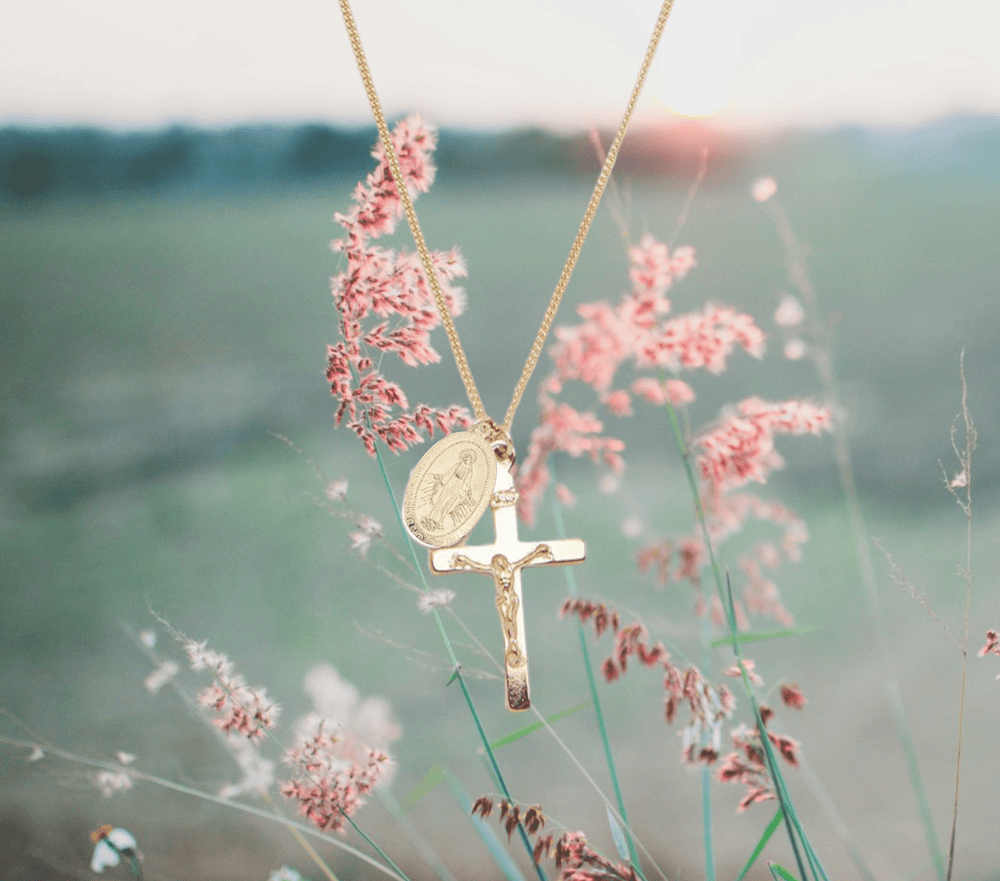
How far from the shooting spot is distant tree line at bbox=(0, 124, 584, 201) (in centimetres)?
123

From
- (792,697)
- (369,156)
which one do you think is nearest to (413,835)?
(792,697)

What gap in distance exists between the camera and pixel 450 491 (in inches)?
39.0

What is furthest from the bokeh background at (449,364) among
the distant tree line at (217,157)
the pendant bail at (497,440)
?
the pendant bail at (497,440)

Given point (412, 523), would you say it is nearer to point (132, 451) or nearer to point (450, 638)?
point (450, 638)

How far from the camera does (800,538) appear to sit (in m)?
1.18

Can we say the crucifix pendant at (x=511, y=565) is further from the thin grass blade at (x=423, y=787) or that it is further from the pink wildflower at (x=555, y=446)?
the thin grass blade at (x=423, y=787)

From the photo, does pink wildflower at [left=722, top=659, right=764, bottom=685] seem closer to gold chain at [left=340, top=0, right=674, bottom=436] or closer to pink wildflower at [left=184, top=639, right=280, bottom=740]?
gold chain at [left=340, top=0, right=674, bottom=436]

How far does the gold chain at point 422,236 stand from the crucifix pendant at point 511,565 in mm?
158

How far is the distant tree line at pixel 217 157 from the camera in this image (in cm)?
123

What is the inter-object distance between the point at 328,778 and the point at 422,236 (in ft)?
2.78

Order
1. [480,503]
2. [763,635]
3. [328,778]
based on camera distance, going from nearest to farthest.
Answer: [480,503] < [763,635] < [328,778]

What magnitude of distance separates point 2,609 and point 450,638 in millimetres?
749

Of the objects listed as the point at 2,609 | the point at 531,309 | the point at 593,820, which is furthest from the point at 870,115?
the point at 2,609

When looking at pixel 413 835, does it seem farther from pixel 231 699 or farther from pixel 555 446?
pixel 555 446
